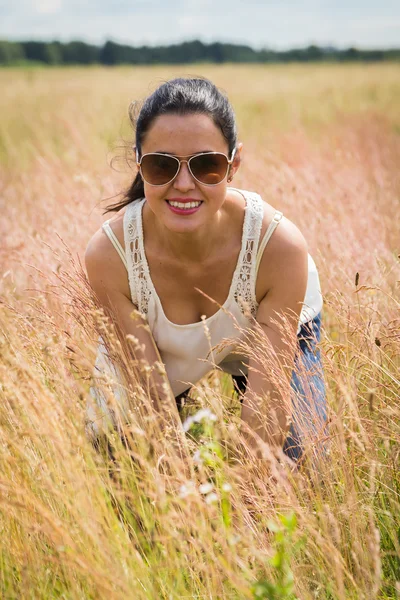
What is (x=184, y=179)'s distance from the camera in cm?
203

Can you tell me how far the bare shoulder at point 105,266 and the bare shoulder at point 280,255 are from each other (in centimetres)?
58

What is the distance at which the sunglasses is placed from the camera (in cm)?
202

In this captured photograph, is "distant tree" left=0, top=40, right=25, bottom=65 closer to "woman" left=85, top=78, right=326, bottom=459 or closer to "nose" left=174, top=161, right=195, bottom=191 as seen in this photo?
"woman" left=85, top=78, right=326, bottom=459

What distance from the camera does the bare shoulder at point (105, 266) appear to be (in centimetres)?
231

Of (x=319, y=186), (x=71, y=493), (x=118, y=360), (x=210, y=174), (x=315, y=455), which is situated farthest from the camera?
(x=319, y=186)

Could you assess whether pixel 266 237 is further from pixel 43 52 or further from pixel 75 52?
pixel 43 52

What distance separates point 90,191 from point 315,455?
10.9ft

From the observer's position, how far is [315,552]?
4.90 feet

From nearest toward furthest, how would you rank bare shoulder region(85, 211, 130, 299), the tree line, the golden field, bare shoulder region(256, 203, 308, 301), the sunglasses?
the golden field < the sunglasses < bare shoulder region(256, 203, 308, 301) < bare shoulder region(85, 211, 130, 299) < the tree line

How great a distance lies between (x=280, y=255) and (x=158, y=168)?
59 centimetres

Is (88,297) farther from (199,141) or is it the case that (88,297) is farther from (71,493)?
(71,493)

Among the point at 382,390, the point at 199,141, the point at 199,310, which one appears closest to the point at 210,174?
the point at 199,141

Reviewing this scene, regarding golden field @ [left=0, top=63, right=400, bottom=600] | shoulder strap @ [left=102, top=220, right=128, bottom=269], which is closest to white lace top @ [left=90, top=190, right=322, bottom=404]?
shoulder strap @ [left=102, top=220, right=128, bottom=269]

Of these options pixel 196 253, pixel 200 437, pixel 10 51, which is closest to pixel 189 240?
pixel 196 253
